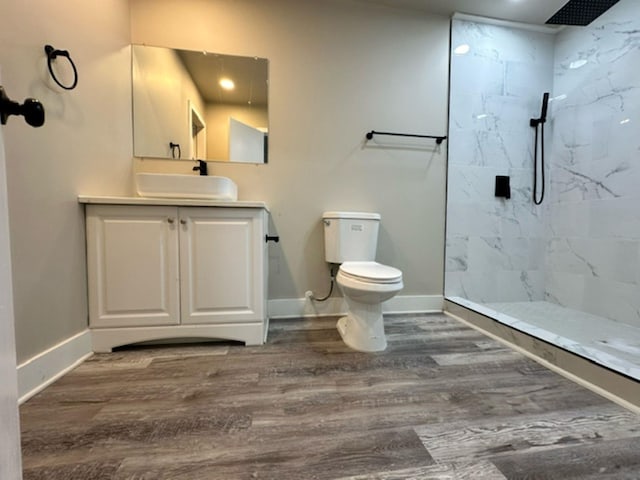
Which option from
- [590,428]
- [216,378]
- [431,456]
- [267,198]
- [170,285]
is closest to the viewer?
[431,456]

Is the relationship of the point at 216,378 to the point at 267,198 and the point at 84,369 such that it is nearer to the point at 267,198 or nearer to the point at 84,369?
the point at 84,369

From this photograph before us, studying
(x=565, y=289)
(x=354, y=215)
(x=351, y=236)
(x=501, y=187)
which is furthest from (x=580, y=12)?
(x=351, y=236)

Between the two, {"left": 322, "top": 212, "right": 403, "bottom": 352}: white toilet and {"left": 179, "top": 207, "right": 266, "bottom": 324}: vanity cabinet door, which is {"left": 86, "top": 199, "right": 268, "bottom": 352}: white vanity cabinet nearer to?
{"left": 179, "top": 207, "right": 266, "bottom": 324}: vanity cabinet door

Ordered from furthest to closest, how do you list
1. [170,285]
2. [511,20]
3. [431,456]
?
[511,20]
[170,285]
[431,456]

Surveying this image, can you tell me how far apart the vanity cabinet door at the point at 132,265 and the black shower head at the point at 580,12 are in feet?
10.2

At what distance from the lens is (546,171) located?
2398mm

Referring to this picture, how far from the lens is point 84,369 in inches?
52.2

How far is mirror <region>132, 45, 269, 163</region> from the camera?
1.93 metres

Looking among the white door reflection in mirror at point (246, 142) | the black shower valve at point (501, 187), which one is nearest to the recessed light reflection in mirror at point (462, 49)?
the black shower valve at point (501, 187)

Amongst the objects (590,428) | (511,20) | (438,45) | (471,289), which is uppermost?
(511,20)

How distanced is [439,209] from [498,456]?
175cm

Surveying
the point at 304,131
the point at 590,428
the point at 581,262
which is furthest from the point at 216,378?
the point at 581,262

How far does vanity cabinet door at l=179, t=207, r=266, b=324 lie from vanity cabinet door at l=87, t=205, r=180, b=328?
69 millimetres

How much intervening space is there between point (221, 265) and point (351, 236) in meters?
0.89
